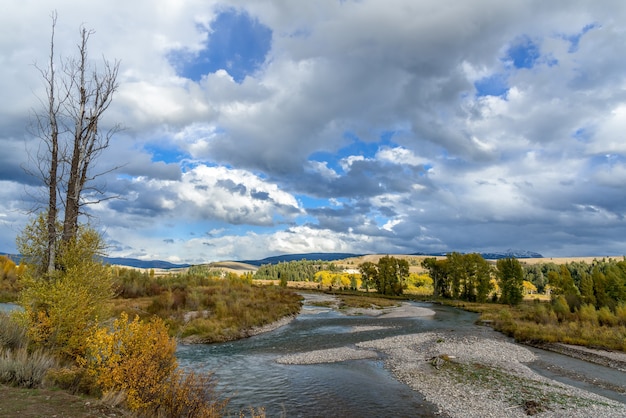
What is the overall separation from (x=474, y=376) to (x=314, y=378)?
389 inches

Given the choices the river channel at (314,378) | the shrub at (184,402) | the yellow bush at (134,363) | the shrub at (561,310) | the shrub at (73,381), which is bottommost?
the river channel at (314,378)

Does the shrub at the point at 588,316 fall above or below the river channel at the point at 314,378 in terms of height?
above

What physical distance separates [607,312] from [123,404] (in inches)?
2004

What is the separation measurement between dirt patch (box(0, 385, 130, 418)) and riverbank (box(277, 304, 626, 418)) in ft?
45.4

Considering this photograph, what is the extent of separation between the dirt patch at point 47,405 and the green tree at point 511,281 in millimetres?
92616

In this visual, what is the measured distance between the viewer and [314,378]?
2195cm

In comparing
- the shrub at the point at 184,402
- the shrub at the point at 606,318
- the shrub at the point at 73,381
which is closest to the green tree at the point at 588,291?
the shrub at the point at 606,318

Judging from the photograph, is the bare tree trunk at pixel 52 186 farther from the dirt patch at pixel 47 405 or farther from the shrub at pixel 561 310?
the shrub at pixel 561 310

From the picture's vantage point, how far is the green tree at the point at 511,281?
8438 cm

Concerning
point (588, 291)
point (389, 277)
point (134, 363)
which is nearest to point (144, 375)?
point (134, 363)

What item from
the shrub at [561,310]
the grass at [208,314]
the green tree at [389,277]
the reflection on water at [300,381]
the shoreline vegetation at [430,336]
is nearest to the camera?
the shoreline vegetation at [430,336]

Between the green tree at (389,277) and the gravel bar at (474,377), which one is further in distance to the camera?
the green tree at (389,277)

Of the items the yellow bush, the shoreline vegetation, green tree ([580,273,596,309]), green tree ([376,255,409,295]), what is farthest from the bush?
green tree ([376,255,409,295])

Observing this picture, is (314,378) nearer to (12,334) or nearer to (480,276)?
(12,334)
